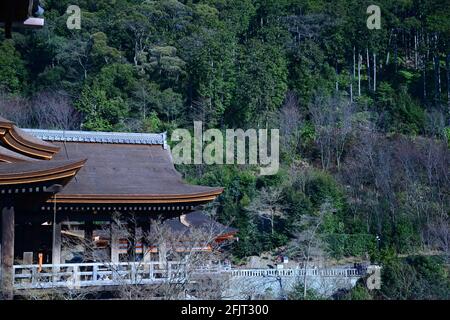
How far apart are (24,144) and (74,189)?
1.18 m

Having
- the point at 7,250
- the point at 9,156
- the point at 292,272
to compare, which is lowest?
the point at 292,272

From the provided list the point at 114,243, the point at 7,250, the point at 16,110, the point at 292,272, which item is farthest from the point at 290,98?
the point at 7,250

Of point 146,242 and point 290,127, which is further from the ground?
point 290,127

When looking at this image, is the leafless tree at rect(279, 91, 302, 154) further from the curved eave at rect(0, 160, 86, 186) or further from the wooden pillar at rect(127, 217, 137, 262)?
the curved eave at rect(0, 160, 86, 186)

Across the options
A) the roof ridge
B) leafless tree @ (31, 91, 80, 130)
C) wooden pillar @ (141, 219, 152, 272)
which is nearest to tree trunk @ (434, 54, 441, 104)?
leafless tree @ (31, 91, 80, 130)

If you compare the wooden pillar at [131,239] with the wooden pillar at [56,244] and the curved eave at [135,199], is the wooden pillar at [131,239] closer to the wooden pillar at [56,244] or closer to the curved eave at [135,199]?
the curved eave at [135,199]

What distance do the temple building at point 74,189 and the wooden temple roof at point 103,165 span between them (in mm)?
15

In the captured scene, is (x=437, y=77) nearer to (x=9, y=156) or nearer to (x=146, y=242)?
(x=146, y=242)

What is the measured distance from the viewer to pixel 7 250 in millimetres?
11531

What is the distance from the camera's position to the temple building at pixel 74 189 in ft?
37.4

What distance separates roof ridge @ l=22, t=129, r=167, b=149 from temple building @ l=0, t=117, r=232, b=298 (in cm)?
2

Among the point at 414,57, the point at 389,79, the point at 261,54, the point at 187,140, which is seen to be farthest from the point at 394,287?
the point at 414,57
